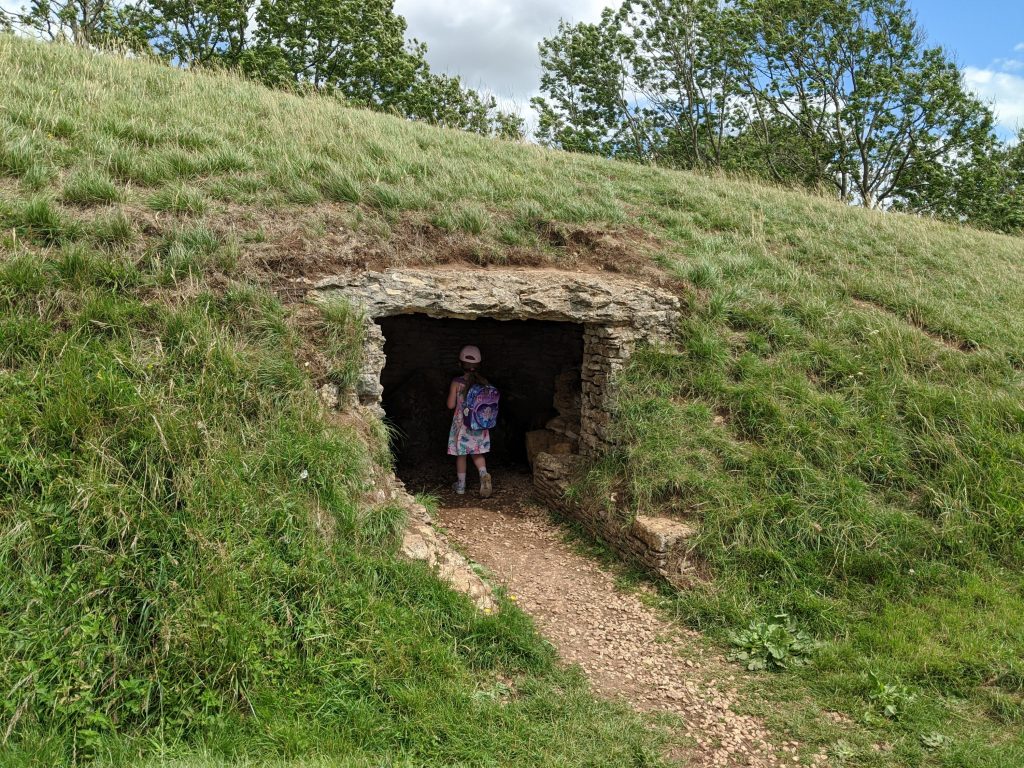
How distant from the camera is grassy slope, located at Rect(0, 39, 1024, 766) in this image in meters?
4.65

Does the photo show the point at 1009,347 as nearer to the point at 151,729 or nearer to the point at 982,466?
the point at 982,466

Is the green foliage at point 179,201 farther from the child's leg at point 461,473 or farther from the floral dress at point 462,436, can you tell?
the child's leg at point 461,473

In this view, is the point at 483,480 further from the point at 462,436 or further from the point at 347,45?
the point at 347,45

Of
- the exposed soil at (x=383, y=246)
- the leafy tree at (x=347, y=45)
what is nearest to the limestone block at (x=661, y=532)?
the exposed soil at (x=383, y=246)

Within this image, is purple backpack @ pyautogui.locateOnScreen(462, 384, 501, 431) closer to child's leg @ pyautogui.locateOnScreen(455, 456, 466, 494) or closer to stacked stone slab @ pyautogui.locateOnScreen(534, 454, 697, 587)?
child's leg @ pyautogui.locateOnScreen(455, 456, 466, 494)

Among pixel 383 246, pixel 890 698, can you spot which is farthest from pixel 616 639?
pixel 383 246

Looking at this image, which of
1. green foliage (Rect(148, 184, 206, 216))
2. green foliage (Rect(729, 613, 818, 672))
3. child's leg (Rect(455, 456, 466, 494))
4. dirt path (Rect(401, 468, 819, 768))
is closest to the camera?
dirt path (Rect(401, 468, 819, 768))

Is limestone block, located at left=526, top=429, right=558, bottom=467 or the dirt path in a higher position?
limestone block, located at left=526, top=429, right=558, bottom=467

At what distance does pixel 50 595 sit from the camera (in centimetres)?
349

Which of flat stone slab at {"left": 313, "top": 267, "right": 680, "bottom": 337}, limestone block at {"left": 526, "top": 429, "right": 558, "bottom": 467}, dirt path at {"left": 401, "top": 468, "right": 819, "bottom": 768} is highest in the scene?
flat stone slab at {"left": 313, "top": 267, "right": 680, "bottom": 337}

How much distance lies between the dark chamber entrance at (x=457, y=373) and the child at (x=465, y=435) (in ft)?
4.16

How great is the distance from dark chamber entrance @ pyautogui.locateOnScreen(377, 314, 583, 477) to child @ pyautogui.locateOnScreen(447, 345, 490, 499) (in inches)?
50.0

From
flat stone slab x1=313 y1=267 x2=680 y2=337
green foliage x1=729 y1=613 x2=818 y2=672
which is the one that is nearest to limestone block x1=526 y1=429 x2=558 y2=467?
flat stone slab x1=313 y1=267 x2=680 y2=337

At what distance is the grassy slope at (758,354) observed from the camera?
4.65 m
